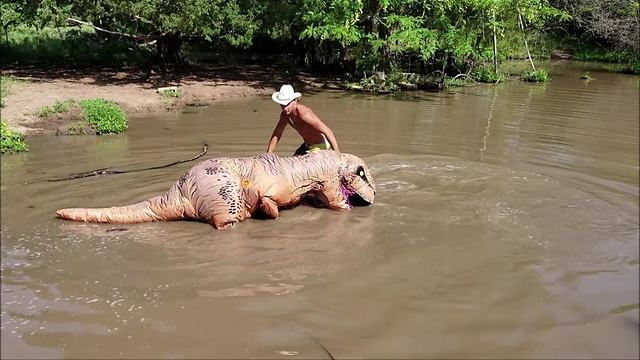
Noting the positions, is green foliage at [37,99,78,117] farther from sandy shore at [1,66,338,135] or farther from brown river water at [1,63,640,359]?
brown river water at [1,63,640,359]

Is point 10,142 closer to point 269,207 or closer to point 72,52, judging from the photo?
point 269,207

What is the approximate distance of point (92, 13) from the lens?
14.6 metres

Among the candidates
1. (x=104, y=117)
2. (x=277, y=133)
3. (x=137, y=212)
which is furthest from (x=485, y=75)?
(x=137, y=212)

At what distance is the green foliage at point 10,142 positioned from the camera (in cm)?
872

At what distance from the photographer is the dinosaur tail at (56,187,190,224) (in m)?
6.00

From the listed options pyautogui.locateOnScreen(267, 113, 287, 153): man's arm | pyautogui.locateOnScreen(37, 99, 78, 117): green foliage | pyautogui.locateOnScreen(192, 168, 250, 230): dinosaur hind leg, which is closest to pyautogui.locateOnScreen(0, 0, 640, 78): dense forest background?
pyautogui.locateOnScreen(37, 99, 78, 117): green foliage

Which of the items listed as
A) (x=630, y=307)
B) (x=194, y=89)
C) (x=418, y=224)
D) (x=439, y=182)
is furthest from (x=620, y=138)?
(x=194, y=89)

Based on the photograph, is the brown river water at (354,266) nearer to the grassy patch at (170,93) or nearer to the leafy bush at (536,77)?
the grassy patch at (170,93)

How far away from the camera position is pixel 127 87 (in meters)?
15.3

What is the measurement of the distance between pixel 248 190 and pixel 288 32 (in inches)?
503

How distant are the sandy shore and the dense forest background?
114 centimetres

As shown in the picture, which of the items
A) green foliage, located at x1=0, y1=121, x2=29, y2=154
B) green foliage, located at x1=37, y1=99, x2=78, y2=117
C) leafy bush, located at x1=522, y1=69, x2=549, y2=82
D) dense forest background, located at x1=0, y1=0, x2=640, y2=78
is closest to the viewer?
green foliage, located at x1=0, y1=121, x2=29, y2=154

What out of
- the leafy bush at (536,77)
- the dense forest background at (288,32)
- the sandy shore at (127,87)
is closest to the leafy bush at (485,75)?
the dense forest background at (288,32)

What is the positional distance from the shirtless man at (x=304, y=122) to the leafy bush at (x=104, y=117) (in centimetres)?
463
